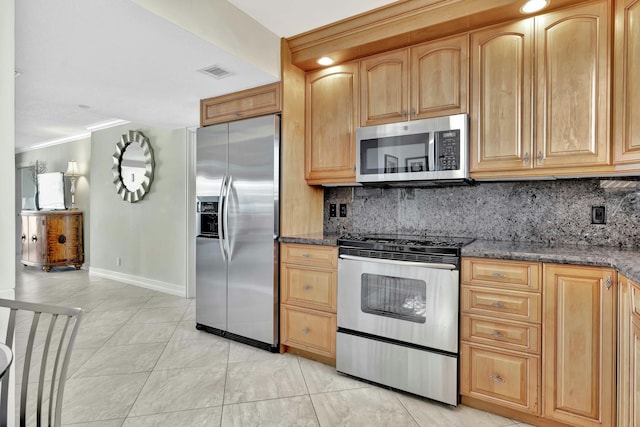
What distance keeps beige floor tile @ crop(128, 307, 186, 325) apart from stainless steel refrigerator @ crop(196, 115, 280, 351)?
57 centimetres

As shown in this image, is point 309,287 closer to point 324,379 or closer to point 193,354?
point 324,379

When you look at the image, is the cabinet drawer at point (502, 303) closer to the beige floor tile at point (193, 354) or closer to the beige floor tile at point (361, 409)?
the beige floor tile at point (361, 409)

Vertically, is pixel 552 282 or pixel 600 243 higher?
pixel 600 243

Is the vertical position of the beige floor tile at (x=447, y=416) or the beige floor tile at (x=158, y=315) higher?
the beige floor tile at (x=158, y=315)

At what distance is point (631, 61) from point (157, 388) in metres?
3.32

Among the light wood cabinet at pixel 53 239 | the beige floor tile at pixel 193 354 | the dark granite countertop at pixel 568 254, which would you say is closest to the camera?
the dark granite countertop at pixel 568 254

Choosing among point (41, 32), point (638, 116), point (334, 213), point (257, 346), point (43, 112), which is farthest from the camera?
point (43, 112)

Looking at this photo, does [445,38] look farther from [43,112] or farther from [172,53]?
[43,112]

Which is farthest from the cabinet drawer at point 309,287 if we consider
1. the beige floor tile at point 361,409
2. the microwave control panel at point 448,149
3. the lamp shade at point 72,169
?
the lamp shade at point 72,169

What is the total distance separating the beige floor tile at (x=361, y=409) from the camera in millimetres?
1943

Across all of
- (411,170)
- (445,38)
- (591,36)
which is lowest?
(411,170)

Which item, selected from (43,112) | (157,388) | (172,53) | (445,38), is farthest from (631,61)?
(43,112)

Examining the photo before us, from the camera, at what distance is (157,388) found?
7.45 ft

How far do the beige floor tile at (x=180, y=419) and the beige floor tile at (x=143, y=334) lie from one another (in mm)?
1151
